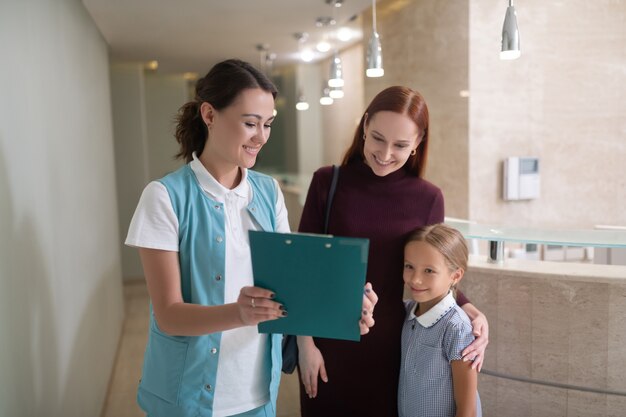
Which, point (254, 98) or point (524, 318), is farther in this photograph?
point (524, 318)

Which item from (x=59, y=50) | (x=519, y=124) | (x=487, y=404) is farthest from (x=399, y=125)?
(x=519, y=124)

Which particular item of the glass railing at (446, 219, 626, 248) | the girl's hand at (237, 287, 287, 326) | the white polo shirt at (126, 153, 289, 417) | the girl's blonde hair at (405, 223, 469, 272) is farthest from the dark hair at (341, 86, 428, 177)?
the glass railing at (446, 219, 626, 248)

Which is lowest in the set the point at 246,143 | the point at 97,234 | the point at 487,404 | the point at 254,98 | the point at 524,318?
the point at 487,404

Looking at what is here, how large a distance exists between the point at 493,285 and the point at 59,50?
261cm

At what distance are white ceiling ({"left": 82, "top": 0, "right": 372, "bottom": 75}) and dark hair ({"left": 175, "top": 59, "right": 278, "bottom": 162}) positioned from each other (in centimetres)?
334

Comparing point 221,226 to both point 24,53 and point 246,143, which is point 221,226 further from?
point 24,53

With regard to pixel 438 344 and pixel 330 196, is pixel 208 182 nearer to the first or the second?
pixel 330 196

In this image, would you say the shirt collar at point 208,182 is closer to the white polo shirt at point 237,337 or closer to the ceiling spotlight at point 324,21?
the white polo shirt at point 237,337

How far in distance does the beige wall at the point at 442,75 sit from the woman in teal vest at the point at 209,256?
152 inches

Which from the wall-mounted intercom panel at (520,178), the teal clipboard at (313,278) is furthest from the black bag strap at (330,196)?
the wall-mounted intercom panel at (520,178)

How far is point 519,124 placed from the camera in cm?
520

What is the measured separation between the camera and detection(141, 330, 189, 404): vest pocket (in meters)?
1.51

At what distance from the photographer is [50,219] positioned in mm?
2623

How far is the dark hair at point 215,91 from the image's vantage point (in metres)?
1.50
